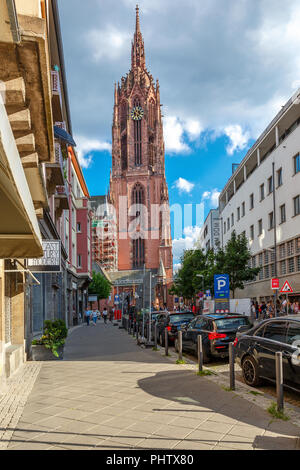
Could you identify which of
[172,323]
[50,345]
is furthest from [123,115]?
[50,345]

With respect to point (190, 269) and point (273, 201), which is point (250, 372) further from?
point (190, 269)

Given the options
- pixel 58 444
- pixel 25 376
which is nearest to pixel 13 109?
pixel 58 444

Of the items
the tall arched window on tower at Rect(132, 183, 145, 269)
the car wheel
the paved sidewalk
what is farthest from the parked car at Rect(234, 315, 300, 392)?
the tall arched window on tower at Rect(132, 183, 145, 269)

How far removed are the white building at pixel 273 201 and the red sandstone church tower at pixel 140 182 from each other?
55227 millimetres

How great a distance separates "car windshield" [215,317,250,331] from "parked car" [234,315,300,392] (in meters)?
2.90

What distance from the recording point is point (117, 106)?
360 feet

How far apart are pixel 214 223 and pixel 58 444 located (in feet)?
247

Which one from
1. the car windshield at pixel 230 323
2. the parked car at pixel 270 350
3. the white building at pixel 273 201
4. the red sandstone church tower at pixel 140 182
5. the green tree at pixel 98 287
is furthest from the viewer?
the red sandstone church tower at pixel 140 182

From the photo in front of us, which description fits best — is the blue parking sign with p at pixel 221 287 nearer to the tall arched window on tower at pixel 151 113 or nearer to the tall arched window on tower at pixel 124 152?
the tall arched window on tower at pixel 124 152

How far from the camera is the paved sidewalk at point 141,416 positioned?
5527 mm

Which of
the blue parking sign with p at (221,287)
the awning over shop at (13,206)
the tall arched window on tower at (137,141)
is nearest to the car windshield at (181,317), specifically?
the blue parking sign with p at (221,287)

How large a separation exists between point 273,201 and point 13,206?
33269mm

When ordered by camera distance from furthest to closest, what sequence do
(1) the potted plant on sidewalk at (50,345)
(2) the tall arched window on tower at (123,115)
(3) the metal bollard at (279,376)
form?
1. (2) the tall arched window on tower at (123,115)
2. (1) the potted plant on sidewalk at (50,345)
3. (3) the metal bollard at (279,376)

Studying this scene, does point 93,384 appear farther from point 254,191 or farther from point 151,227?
point 151,227
